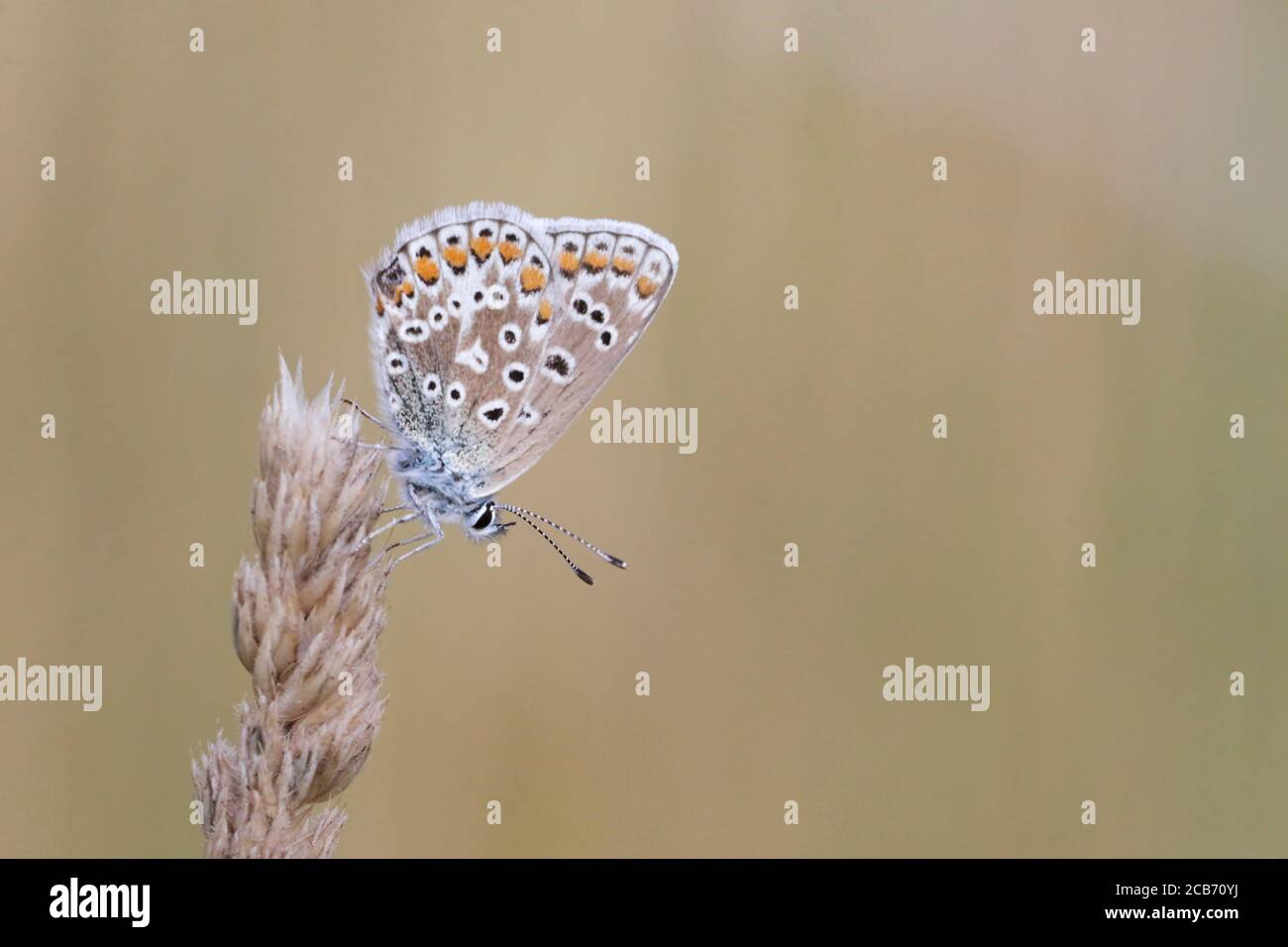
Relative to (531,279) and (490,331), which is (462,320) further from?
(531,279)

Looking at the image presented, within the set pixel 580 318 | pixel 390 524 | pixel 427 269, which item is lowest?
pixel 390 524

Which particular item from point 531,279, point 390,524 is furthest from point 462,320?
point 390,524

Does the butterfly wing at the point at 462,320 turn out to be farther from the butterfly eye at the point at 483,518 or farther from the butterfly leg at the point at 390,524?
the butterfly leg at the point at 390,524

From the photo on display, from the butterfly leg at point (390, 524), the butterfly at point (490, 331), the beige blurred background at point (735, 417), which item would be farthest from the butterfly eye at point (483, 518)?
the beige blurred background at point (735, 417)

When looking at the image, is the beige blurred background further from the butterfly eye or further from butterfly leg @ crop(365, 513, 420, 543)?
butterfly leg @ crop(365, 513, 420, 543)

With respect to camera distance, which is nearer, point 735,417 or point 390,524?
point 390,524

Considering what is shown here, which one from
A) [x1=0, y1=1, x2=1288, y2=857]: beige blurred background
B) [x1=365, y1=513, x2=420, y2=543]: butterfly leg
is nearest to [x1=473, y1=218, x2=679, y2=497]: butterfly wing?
[x1=365, y1=513, x2=420, y2=543]: butterfly leg

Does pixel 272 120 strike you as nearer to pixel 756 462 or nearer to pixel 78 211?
pixel 78 211

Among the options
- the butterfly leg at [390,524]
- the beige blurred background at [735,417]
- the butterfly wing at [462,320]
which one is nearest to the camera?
the butterfly leg at [390,524]
